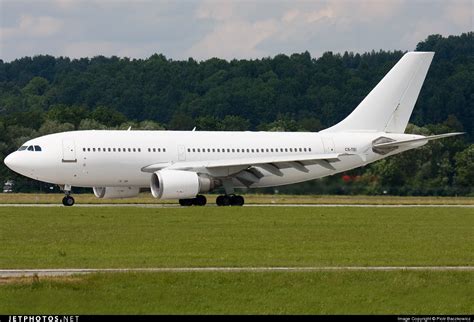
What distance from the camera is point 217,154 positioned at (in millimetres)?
59406

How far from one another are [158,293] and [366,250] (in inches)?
416

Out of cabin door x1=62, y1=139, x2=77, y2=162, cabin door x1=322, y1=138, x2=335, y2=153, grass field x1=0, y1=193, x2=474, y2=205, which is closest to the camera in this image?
cabin door x1=62, y1=139, x2=77, y2=162

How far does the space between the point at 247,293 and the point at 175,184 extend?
30890mm

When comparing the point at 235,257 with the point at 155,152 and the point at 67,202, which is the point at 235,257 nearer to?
the point at 67,202

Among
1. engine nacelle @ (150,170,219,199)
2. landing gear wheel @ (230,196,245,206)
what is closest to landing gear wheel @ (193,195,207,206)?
landing gear wheel @ (230,196,245,206)

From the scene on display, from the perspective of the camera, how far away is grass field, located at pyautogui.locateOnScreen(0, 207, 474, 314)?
22.5m

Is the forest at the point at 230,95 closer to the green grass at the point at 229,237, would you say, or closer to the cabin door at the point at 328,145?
the cabin door at the point at 328,145

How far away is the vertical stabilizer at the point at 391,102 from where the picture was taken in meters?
64.4

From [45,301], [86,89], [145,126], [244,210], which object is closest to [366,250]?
[45,301]

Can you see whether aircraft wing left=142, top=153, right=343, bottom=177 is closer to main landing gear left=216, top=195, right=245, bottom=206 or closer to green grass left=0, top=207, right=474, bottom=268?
main landing gear left=216, top=195, right=245, bottom=206

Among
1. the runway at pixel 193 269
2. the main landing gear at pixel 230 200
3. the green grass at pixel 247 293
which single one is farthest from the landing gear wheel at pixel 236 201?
the green grass at pixel 247 293

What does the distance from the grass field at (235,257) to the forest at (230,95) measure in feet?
151

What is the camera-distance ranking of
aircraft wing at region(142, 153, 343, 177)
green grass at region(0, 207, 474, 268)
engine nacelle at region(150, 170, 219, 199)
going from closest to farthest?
green grass at region(0, 207, 474, 268), engine nacelle at region(150, 170, 219, 199), aircraft wing at region(142, 153, 343, 177)

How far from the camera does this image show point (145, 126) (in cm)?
9525
